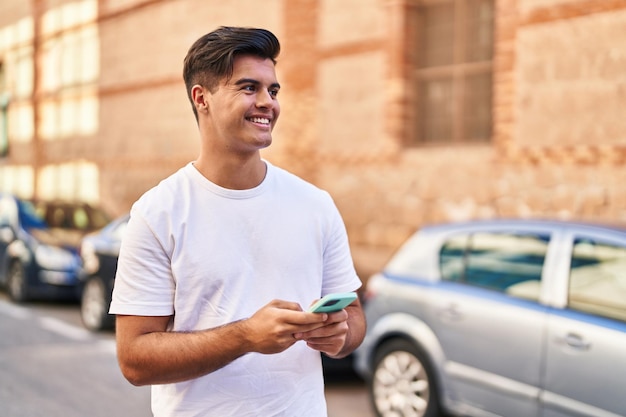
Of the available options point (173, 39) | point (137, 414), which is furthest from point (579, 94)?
point (173, 39)

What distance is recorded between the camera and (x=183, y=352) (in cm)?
204

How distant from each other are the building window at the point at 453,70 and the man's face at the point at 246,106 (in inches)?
367

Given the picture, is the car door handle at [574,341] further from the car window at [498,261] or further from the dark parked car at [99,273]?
the dark parked car at [99,273]

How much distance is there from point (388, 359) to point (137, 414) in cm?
196

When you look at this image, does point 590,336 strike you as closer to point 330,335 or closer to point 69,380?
point 330,335

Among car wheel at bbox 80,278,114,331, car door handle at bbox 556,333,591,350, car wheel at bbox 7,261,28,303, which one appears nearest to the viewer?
car door handle at bbox 556,333,591,350

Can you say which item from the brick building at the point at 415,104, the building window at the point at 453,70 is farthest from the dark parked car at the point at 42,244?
the building window at the point at 453,70

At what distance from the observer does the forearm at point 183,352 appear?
2.03m

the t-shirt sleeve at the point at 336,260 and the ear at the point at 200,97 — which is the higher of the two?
the ear at the point at 200,97

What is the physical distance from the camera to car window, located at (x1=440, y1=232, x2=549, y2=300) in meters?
5.36

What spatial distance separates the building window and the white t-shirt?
9.33 metres

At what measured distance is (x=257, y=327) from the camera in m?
1.97

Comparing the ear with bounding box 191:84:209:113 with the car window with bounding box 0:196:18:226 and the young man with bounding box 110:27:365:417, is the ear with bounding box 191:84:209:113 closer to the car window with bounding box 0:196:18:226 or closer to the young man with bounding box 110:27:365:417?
the young man with bounding box 110:27:365:417

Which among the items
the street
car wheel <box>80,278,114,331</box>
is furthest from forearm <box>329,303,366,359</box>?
car wheel <box>80,278,114,331</box>
